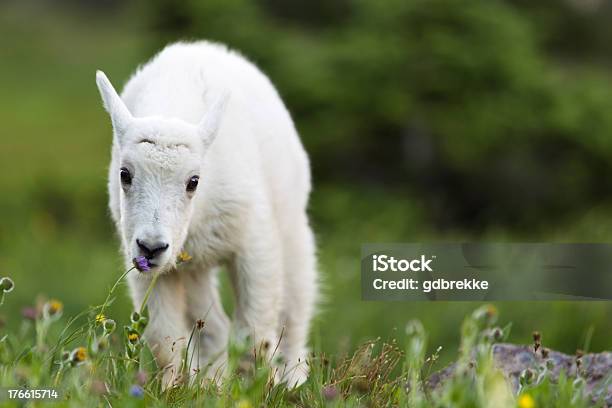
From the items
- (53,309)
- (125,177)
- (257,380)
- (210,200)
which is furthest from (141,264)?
(210,200)

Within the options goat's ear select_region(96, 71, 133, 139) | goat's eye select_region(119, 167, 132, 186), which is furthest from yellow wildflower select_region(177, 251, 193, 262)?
goat's ear select_region(96, 71, 133, 139)

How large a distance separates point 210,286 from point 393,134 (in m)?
11.7

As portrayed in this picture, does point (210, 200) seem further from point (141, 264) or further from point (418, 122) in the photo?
point (418, 122)

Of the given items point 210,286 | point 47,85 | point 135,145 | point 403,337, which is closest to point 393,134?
point 403,337

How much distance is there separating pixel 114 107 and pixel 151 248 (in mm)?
764

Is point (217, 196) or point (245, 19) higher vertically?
point (245, 19)

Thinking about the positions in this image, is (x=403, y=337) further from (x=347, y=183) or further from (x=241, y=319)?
(x=347, y=183)

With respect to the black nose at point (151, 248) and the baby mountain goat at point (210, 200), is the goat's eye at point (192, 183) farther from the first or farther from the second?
the black nose at point (151, 248)

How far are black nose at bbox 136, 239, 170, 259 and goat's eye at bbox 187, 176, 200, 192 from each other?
38 centimetres

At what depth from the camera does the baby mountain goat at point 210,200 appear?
4367 millimetres

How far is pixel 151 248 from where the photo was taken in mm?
4160

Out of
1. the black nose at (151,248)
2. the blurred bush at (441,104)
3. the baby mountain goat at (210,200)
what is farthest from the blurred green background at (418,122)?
the black nose at (151,248)

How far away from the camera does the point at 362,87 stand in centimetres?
1645

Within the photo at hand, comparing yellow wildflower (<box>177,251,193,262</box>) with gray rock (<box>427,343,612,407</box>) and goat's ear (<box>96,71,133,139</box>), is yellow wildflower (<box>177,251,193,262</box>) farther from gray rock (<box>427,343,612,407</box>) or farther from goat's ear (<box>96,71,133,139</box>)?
gray rock (<box>427,343,612,407</box>)
